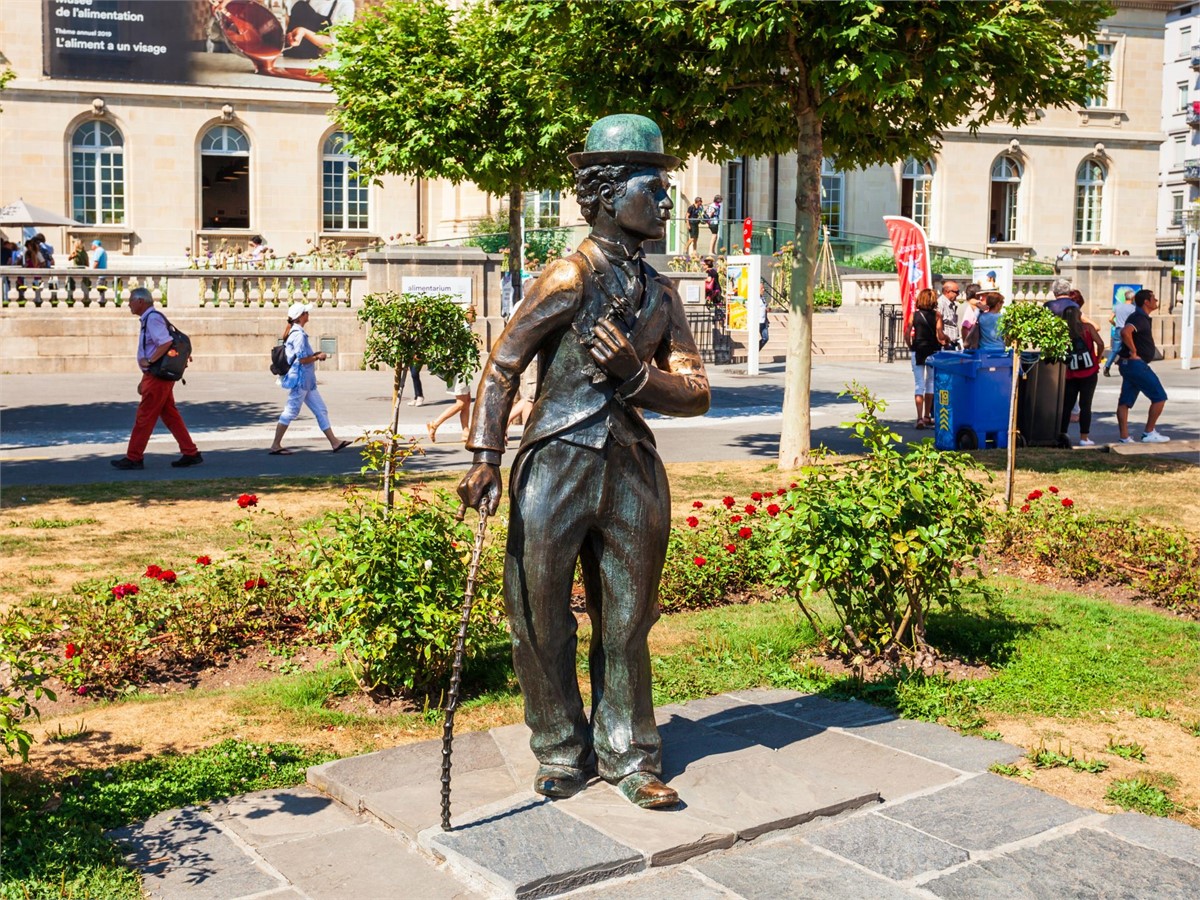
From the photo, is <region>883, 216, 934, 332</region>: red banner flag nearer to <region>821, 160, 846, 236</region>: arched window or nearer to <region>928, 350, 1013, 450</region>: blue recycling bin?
<region>928, 350, 1013, 450</region>: blue recycling bin

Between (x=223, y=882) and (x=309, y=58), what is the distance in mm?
37029

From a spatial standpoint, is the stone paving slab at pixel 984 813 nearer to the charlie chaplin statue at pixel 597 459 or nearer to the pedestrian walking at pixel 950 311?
the charlie chaplin statue at pixel 597 459

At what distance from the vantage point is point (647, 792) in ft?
14.9

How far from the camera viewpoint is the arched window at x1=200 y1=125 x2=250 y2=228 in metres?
37.9

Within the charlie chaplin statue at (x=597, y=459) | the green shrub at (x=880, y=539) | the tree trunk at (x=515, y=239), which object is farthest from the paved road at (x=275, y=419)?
the charlie chaplin statue at (x=597, y=459)

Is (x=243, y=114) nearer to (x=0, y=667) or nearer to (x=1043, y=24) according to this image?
(x=1043, y=24)

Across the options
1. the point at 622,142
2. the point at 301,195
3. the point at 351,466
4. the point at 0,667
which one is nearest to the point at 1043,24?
the point at 351,466

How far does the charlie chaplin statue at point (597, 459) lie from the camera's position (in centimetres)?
455

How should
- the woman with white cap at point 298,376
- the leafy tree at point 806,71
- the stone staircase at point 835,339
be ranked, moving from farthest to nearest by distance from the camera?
the stone staircase at point 835,339 → the woman with white cap at point 298,376 → the leafy tree at point 806,71

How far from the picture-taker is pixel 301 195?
38406 mm

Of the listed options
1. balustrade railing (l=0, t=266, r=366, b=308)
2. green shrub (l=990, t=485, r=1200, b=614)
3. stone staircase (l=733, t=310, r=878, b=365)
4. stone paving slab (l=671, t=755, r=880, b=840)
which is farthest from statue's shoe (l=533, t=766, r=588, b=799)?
stone staircase (l=733, t=310, r=878, b=365)

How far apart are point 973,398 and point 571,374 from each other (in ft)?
34.5

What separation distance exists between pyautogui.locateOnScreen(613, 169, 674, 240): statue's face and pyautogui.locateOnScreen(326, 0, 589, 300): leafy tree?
43.3 ft

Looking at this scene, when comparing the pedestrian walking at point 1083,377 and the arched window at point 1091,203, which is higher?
the arched window at point 1091,203
